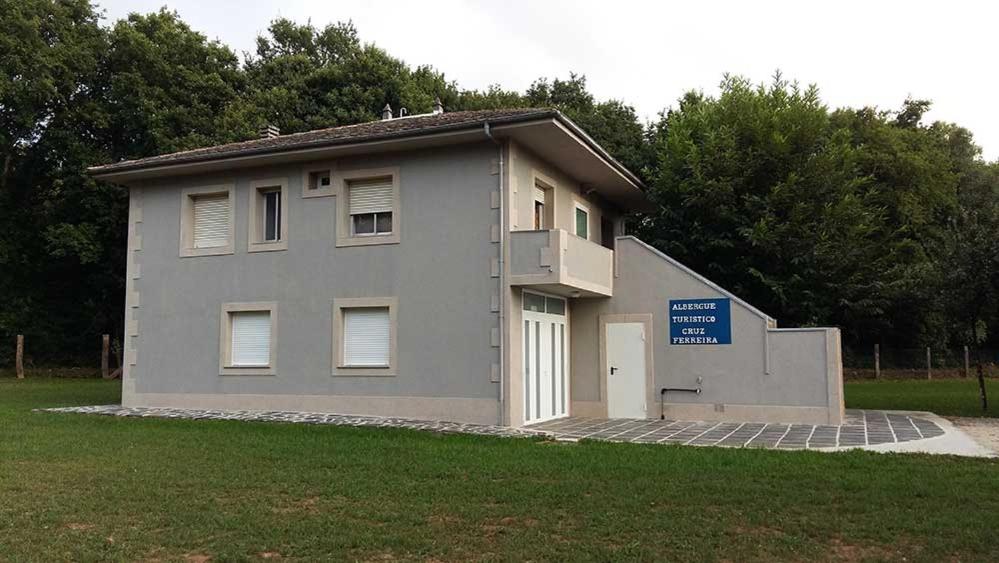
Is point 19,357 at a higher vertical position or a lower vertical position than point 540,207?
lower

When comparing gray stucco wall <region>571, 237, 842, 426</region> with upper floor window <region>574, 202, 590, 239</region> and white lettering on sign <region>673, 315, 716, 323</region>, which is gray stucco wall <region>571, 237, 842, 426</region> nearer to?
white lettering on sign <region>673, 315, 716, 323</region>

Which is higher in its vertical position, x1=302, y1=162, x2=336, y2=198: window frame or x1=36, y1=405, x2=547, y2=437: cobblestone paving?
x1=302, y1=162, x2=336, y2=198: window frame

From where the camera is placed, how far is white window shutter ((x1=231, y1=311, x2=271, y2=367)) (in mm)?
15648

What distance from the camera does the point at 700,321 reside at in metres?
14.9

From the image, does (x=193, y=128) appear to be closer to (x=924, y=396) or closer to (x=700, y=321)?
(x=700, y=321)

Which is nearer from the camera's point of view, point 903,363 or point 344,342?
point 344,342

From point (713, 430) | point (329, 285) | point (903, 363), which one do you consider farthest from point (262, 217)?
point (903, 363)

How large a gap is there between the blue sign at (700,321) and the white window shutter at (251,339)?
809 cm

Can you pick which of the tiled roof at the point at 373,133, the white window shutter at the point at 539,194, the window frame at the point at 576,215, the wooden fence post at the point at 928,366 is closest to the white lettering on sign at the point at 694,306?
the window frame at the point at 576,215

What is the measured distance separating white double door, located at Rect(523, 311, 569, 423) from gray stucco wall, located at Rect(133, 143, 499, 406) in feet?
3.06

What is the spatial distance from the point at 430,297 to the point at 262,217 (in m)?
4.40

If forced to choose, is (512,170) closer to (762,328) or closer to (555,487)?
(762,328)

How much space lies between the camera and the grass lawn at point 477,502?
5.61 m

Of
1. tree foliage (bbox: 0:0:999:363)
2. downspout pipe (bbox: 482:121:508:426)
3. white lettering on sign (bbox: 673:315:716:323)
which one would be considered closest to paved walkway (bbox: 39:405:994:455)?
downspout pipe (bbox: 482:121:508:426)
